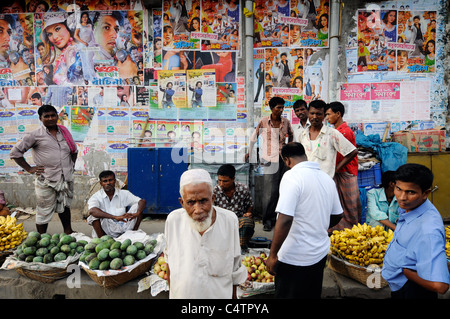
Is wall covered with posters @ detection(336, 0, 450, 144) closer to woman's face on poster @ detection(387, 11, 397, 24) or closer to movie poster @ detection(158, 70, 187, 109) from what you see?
woman's face on poster @ detection(387, 11, 397, 24)

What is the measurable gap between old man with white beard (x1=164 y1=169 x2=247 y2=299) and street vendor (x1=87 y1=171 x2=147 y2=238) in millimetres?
2300

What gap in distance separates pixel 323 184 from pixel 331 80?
406 centimetres

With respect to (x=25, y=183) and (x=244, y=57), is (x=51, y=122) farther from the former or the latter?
(x=244, y=57)

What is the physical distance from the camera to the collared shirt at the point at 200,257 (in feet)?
5.80

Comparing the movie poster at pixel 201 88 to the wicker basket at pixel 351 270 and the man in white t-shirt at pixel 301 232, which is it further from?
the man in white t-shirt at pixel 301 232

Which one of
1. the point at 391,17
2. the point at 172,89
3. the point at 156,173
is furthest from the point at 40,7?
the point at 391,17

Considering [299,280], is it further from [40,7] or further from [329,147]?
[40,7]

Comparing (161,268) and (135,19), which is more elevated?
(135,19)

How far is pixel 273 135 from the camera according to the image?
4.92 meters

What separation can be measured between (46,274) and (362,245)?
3.18m

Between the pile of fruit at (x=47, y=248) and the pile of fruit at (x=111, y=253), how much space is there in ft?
0.82

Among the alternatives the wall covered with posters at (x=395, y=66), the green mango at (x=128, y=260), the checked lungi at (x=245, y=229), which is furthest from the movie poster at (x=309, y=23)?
the green mango at (x=128, y=260)

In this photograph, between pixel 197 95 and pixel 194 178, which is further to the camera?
pixel 197 95

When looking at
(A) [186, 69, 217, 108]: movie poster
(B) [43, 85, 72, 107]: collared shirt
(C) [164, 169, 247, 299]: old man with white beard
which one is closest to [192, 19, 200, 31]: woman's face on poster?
(A) [186, 69, 217, 108]: movie poster
